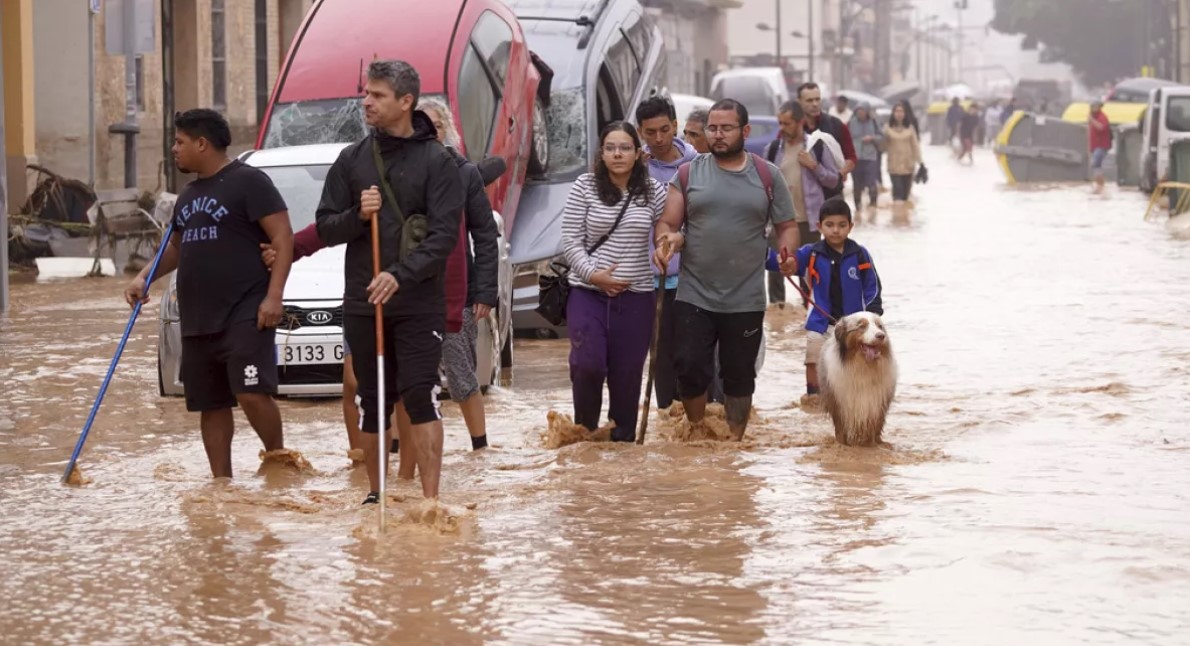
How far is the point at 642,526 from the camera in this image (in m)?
7.93

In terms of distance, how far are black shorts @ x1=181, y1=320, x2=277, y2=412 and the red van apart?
5701 millimetres

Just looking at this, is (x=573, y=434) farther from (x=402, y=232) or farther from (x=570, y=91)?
(x=570, y=91)

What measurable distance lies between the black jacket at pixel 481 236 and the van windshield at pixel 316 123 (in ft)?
19.7

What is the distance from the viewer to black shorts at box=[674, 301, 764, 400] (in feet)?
31.2

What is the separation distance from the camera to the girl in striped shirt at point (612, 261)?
30.5ft

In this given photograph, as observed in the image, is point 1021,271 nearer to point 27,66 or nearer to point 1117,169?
point 27,66

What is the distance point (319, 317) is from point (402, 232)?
150 inches

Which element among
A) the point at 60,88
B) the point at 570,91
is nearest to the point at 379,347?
the point at 570,91

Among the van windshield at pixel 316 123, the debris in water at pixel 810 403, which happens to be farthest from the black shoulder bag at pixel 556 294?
the van windshield at pixel 316 123

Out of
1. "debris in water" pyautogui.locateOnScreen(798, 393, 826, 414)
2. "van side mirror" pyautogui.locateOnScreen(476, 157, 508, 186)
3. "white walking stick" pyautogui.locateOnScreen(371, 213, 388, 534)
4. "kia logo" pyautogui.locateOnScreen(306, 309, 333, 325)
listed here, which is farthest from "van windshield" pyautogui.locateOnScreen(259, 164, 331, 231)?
"white walking stick" pyautogui.locateOnScreen(371, 213, 388, 534)

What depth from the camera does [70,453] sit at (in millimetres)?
10117

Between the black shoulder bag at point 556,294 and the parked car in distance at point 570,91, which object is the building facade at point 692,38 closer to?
the parked car in distance at point 570,91

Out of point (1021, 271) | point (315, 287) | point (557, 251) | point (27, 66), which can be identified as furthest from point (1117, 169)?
point (315, 287)

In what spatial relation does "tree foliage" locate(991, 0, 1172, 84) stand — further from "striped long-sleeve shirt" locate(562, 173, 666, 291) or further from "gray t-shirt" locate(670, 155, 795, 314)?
"striped long-sleeve shirt" locate(562, 173, 666, 291)
